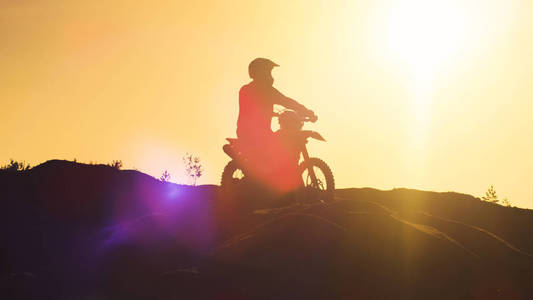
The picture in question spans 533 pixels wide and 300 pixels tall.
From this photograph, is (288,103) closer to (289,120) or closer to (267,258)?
(289,120)

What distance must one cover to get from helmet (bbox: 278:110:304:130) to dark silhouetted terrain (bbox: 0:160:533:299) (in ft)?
5.11

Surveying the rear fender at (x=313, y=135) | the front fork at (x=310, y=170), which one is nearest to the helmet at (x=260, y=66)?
the rear fender at (x=313, y=135)

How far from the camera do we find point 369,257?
26.6ft

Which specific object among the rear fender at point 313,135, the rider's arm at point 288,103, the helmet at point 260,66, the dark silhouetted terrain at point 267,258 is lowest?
the dark silhouetted terrain at point 267,258

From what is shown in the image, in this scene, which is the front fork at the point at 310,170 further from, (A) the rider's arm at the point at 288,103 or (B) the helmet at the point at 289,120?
(A) the rider's arm at the point at 288,103

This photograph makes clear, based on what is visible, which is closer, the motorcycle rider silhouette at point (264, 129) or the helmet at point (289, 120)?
the motorcycle rider silhouette at point (264, 129)

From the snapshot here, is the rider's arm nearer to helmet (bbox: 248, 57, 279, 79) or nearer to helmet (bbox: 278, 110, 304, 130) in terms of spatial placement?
helmet (bbox: 278, 110, 304, 130)

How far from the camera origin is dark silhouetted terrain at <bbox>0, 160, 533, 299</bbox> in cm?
757

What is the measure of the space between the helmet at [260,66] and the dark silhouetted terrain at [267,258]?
253cm

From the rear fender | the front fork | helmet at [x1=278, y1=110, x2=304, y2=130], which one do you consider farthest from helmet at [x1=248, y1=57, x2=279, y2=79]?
the front fork

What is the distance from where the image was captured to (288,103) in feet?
37.4

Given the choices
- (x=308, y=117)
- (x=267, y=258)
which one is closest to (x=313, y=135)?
(x=308, y=117)

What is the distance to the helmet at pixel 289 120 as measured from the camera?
37.0 ft

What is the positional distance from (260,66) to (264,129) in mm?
1280
